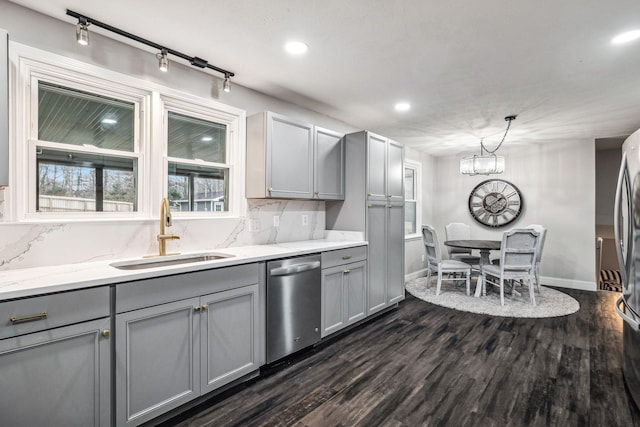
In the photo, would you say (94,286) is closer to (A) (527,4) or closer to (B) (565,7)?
(A) (527,4)

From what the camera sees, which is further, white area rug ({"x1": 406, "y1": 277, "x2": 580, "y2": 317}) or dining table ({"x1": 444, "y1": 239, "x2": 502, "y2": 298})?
dining table ({"x1": 444, "y1": 239, "x2": 502, "y2": 298})

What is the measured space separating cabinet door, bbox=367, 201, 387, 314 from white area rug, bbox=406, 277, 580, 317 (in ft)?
3.57

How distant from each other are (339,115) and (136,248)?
278cm

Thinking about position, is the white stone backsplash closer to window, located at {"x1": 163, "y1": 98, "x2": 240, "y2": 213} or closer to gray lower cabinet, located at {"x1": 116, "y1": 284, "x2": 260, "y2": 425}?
window, located at {"x1": 163, "y1": 98, "x2": 240, "y2": 213}

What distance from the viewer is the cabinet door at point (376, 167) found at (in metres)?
3.61

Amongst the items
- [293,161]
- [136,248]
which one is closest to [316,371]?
[136,248]

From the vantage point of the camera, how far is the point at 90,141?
7.36ft

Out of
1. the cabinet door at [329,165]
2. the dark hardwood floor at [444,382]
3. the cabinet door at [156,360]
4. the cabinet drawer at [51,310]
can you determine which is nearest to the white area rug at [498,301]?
the dark hardwood floor at [444,382]

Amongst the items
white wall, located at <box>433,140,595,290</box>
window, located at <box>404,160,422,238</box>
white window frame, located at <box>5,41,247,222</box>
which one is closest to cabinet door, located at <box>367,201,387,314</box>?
white window frame, located at <box>5,41,247,222</box>

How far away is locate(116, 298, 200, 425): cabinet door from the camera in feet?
5.68

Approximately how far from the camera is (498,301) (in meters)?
4.45

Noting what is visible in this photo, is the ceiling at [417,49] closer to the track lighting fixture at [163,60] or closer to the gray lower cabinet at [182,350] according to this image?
the track lighting fixture at [163,60]

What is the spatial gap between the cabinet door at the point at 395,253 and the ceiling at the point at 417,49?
1.26 meters

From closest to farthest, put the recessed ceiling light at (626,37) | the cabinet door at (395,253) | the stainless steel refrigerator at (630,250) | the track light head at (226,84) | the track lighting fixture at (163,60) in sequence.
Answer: the stainless steel refrigerator at (630,250) → the recessed ceiling light at (626,37) → the track lighting fixture at (163,60) → the track light head at (226,84) → the cabinet door at (395,253)
